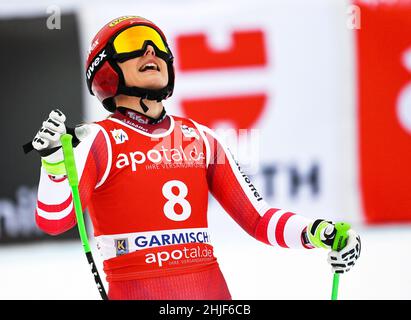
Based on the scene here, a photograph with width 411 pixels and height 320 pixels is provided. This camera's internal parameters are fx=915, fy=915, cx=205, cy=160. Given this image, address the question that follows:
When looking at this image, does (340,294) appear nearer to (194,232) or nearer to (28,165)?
(194,232)

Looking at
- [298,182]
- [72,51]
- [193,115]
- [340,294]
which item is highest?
[72,51]

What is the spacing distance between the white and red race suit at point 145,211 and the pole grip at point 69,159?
0.08 m

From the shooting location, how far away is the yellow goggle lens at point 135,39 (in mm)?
3117

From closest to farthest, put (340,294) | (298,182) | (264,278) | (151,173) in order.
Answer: (151,173), (340,294), (264,278), (298,182)

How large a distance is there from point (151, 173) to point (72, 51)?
357cm

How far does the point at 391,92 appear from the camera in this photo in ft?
20.7

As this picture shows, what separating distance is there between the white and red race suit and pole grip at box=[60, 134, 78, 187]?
8cm

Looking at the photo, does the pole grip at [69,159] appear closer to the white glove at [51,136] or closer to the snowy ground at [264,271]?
the white glove at [51,136]

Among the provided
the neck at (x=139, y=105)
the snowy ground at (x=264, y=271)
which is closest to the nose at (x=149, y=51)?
the neck at (x=139, y=105)

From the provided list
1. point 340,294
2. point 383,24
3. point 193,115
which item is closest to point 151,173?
point 340,294

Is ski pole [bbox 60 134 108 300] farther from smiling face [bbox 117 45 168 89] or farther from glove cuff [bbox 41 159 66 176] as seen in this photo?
smiling face [bbox 117 45 168 89]

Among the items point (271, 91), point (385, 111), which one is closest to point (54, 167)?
point (271, 91)

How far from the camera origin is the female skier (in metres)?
2.94

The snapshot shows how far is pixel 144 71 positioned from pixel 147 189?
429 millimetres
